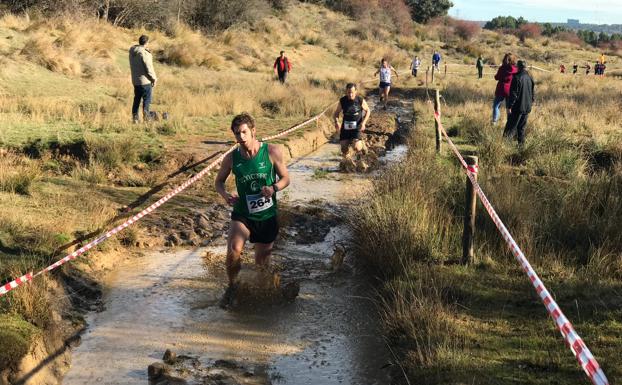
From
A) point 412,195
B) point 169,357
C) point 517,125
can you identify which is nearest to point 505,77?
point 517,125

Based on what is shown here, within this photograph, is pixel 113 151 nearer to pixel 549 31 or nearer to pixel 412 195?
pixel 412 195

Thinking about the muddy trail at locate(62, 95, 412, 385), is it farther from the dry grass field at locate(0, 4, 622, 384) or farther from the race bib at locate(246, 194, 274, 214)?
the race bib at locate(246, 194, 274, 214)

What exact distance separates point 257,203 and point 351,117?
6509 millimetres

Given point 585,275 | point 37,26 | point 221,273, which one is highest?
point 37,26

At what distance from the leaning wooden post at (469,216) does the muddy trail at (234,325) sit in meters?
1.05

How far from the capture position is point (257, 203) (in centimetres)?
605

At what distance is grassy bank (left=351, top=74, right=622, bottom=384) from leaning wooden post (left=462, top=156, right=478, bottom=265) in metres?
0.14

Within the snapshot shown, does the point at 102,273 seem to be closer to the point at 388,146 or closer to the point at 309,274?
the point at 309,274

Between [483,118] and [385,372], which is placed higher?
[483,118]

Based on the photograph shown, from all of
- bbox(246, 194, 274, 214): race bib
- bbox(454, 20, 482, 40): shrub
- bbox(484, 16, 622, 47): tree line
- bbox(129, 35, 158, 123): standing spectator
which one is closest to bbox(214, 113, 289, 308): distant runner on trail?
bbox(246, 194, 274, 214): race bib

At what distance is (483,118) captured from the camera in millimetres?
16797

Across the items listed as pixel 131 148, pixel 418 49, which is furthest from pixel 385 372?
pixel 418 49

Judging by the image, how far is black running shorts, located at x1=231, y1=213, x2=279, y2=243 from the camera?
6129mm

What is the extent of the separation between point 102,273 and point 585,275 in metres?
4.73
